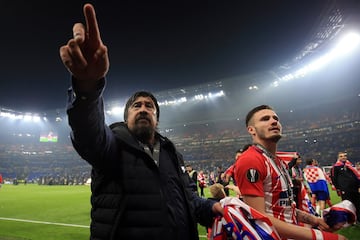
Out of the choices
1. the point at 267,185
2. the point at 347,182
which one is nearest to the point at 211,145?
the point at 347,182

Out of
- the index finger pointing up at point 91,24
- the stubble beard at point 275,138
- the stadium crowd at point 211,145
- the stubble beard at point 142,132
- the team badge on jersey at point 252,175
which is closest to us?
the index finger pointing up at point 91,24

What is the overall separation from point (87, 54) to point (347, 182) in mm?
9391

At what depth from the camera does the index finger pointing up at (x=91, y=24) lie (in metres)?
1.44

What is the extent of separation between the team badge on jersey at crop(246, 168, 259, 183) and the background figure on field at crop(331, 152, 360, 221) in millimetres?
7339

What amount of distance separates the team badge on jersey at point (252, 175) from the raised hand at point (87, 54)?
6.27ft

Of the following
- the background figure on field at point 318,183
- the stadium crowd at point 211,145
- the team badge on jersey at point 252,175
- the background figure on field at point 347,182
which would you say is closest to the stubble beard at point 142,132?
the team badge on jersey at point 252,175

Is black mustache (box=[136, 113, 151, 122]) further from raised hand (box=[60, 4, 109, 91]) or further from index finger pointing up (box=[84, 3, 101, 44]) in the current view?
index finger pointing up (box=[84, 3, 101, 44])

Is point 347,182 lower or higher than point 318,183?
higher

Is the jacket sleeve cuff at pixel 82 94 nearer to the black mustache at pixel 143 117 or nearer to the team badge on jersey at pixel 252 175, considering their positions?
the black mustache at pixel 143 117

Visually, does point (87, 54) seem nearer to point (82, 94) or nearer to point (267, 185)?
point (82, 94)

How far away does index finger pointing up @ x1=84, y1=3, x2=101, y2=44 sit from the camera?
4.71ft

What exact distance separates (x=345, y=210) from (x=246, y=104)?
49381 mm

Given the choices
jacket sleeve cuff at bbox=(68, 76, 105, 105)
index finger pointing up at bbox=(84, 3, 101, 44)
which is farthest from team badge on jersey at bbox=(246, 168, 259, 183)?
index finger pointing up at bbox=(84, 3, 101, 44)

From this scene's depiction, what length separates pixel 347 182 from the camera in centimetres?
855
